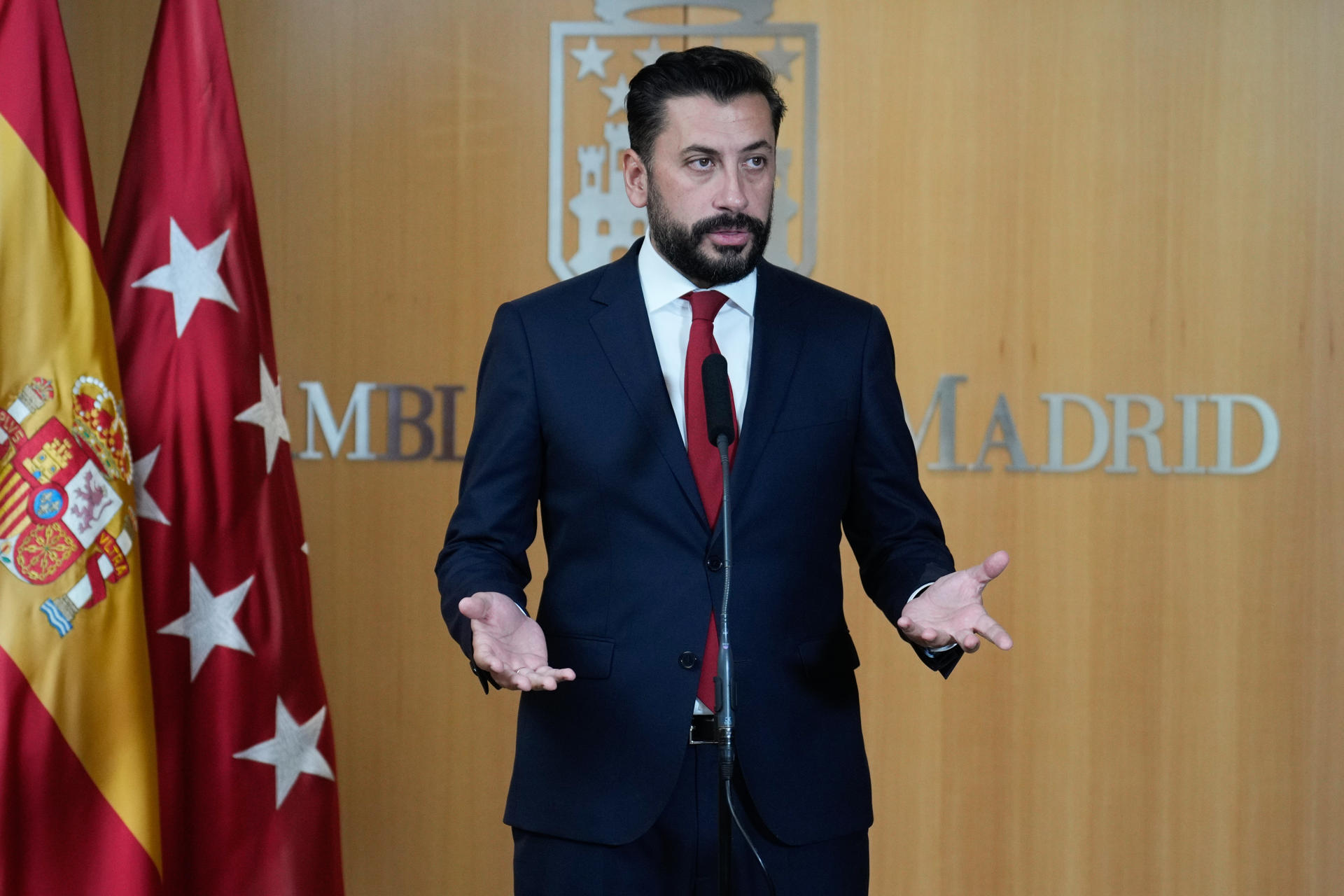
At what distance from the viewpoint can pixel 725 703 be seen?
4.42 feet

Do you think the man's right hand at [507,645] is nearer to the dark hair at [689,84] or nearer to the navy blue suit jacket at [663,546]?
the navy blue suit jacket at [663,546]

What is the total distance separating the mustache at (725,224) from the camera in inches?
68.1

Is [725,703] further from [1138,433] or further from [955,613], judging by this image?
[1138,433]

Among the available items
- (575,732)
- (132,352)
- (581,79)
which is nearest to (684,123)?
(575,732)

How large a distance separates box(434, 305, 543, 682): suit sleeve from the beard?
26 centimetres

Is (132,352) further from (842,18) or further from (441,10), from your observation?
(842,18)

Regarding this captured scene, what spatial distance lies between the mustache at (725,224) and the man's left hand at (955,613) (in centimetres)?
56

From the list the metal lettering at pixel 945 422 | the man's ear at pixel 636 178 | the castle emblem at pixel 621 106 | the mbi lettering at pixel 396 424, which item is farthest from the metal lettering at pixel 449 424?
the man's ear at pixel 636 178

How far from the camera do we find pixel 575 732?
1706 mm

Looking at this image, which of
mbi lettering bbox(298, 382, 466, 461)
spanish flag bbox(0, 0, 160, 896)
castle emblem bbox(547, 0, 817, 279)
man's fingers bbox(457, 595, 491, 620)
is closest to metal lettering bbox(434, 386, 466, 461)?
mbi lettering bbox(298, 382, 466, 461)

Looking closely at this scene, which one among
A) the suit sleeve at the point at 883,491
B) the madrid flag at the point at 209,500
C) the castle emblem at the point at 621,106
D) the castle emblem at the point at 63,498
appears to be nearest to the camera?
the suit sleeve at the point at 883,491

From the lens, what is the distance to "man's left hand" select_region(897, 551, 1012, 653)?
1.42 meters

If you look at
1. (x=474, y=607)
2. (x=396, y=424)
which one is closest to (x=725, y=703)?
(x=474, y=607)

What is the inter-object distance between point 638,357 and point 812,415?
26 centimetres
